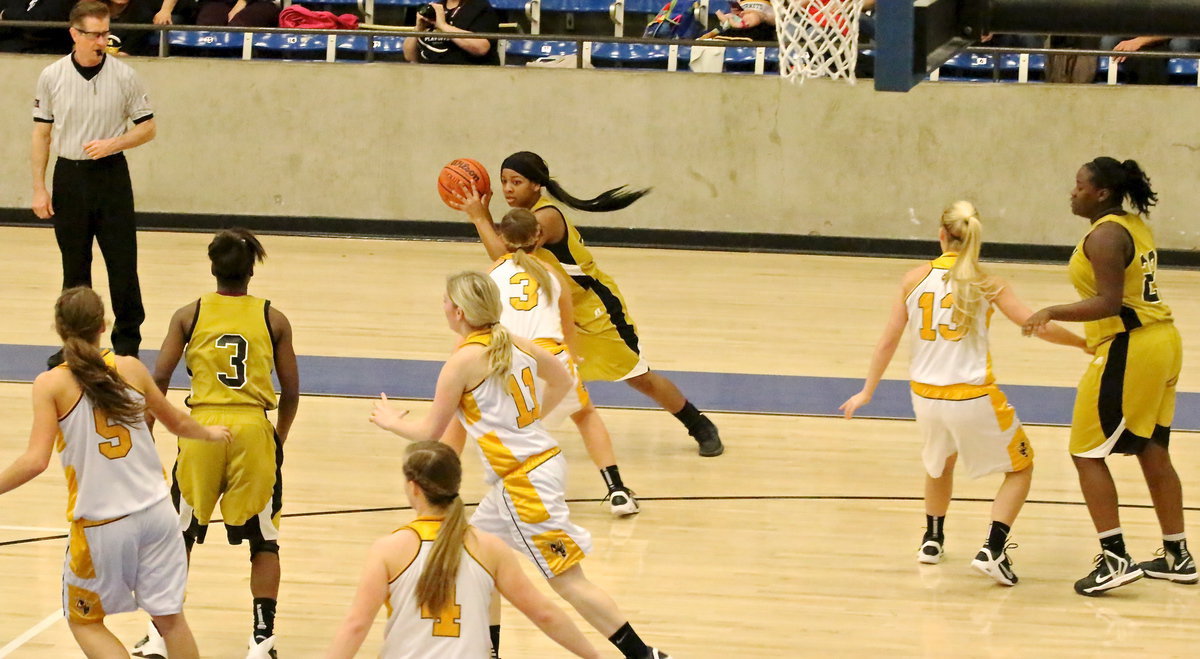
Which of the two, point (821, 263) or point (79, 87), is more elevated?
point (79, 87)

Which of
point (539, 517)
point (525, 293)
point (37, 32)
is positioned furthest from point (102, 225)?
point (37, 32)

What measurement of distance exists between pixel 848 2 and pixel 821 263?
24.1 feet

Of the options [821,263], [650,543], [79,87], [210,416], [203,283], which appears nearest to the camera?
[210,416]

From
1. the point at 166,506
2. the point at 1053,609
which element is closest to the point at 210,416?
the point at 166,506

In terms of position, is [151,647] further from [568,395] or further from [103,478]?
[568,395]

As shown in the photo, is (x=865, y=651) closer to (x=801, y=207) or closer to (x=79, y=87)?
(x=79, y=87)

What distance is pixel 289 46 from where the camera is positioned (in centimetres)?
1270

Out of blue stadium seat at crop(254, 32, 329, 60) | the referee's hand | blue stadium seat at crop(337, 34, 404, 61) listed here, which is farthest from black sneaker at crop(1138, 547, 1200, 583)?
blue stadium seat at crop(254, 32, 329, 60)

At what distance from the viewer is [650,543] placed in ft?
18.9

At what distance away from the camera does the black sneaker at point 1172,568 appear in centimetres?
539

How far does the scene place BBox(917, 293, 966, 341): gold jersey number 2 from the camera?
206 inches

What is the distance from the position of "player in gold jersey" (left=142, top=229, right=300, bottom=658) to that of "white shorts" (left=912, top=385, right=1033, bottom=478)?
2.27 metres

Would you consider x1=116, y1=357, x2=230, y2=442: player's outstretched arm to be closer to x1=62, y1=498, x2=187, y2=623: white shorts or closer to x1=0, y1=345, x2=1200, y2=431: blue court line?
x1=62, y1=498, x2=187, y2=623: white shorts

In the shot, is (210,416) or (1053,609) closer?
(210,416)
